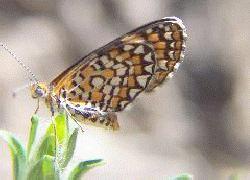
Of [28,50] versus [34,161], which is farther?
[28,50]

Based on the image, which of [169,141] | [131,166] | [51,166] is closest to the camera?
[51,166]

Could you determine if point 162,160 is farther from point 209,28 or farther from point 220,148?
point 209,28

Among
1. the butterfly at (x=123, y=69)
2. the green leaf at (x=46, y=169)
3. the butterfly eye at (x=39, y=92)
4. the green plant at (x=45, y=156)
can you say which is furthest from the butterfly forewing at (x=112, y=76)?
the green leaf at (x=46, y=169)

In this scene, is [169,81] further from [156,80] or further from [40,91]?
[40,91]

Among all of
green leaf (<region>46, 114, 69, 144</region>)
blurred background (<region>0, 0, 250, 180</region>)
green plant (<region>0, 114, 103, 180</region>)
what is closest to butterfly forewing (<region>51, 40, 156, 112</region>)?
green leaf (<region>46, 114, 69, 144</region>)

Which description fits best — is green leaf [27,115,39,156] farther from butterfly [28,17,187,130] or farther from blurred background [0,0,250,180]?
blurred background [0,0,250,180]

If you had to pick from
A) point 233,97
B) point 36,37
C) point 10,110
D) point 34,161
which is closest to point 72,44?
point 36,37
